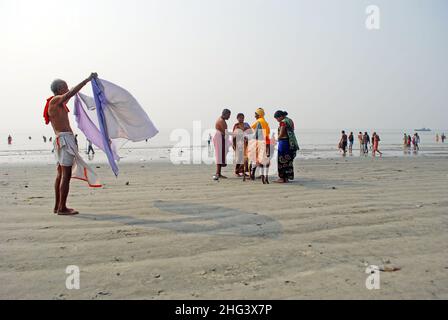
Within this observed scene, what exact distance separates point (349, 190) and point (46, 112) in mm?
5061

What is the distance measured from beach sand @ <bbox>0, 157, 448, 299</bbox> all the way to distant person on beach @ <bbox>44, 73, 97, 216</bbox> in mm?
415

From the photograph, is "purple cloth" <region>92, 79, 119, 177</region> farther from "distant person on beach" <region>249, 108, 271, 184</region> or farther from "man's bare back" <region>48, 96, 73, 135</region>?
"distant person on beach" <region>249, 108, 271, 184</region>

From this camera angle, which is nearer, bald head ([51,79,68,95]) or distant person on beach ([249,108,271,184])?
bald head ([51,79,68,95])

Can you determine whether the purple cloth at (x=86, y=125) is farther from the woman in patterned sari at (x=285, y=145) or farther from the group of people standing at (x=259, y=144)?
the woman in patterned sari at (x=285, y=145)

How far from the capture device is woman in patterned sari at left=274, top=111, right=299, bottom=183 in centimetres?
756

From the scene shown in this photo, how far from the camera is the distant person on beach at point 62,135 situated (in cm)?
437

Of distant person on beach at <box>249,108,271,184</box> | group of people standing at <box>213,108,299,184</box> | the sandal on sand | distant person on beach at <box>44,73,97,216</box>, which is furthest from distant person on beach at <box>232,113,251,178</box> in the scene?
the sandal on sand

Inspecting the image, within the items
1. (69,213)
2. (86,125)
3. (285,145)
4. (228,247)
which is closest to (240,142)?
(285,145)

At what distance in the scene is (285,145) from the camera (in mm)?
7609

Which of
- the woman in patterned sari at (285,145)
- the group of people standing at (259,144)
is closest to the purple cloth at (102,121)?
the group of people standing at (259,144)

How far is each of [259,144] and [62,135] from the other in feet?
14.9

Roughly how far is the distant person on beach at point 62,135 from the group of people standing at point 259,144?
162 inches

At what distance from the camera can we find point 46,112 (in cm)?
454
